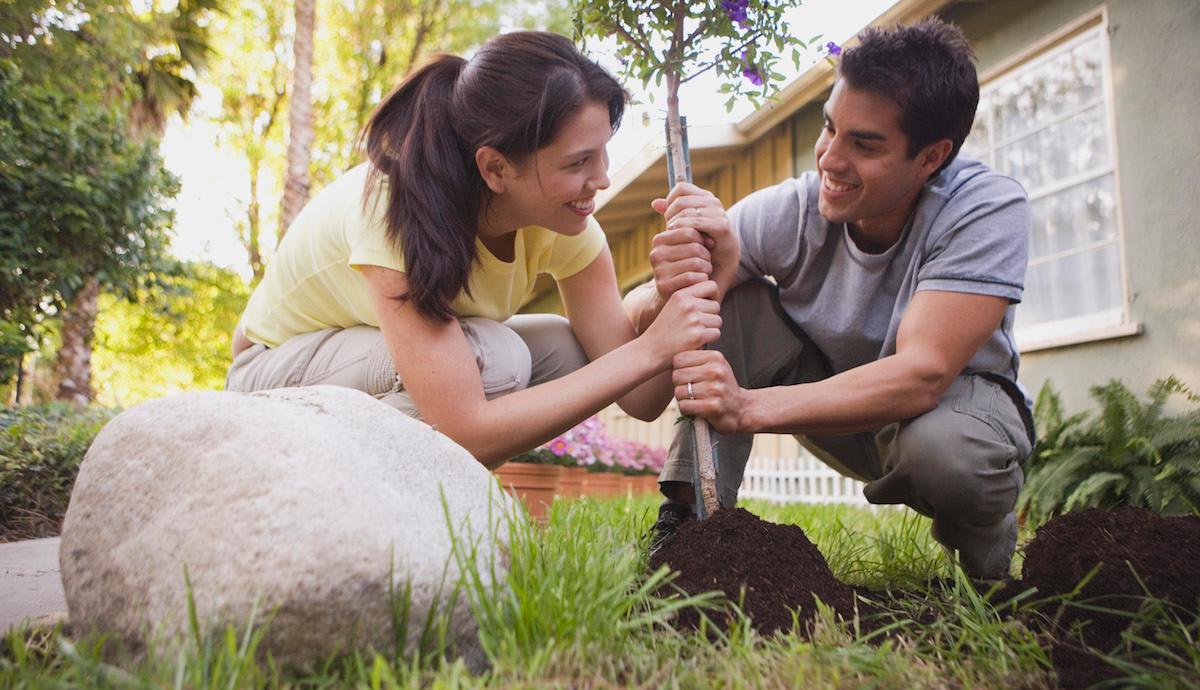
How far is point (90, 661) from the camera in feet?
4.70

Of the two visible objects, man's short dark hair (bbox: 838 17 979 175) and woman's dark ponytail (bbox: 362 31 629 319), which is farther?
man's short dark hair (bbox: 838 17 979 175)

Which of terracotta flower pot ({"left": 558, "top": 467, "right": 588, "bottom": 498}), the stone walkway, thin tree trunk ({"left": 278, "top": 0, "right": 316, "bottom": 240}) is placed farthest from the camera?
thin tree trunk ({"left": 278, "top": 0, "right": 316, "bottom": 240})

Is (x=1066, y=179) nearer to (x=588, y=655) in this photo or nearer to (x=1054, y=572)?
(x=1054, y=572)

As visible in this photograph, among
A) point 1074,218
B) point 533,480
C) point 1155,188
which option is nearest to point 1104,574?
point 533,480

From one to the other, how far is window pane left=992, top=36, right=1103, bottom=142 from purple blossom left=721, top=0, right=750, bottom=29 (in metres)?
4.16

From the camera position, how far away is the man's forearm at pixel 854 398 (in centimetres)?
248

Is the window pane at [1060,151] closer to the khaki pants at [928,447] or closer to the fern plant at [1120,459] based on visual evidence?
the fern plant at [1120,459]

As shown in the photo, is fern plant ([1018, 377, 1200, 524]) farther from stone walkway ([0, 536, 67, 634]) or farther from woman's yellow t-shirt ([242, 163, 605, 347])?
stone walkway ([0, 536, 67, 634])

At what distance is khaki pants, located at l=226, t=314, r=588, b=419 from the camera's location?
113 inches

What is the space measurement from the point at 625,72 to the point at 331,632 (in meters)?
1.96

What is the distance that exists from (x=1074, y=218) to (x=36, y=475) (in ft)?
22.4

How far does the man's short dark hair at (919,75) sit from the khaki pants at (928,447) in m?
0.78

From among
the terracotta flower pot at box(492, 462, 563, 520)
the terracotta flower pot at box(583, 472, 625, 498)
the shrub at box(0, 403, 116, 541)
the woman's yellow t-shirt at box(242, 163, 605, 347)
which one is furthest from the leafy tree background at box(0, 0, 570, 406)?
the terracotta flower pot at box(583, 472, 625, 498)

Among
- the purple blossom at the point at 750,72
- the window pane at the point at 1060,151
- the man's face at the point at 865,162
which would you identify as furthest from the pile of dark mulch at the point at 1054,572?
the window pane at the point at 1060,151
